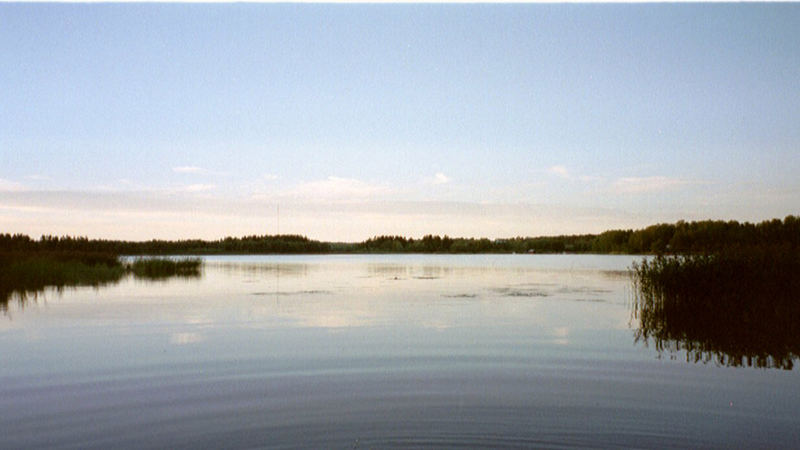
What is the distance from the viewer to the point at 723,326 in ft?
47.9

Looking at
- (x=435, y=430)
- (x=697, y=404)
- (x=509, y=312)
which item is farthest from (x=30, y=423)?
(x=509, y=312)

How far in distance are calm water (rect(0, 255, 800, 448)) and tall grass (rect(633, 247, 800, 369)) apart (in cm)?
104

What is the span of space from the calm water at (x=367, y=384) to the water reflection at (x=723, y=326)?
0.51 metres

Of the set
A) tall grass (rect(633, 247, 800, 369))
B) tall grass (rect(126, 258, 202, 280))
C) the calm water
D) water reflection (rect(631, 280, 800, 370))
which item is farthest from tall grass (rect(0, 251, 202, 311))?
tall grass (rect(633, 247, 800, 369))

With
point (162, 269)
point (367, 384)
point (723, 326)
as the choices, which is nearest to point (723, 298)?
point (723, 326)

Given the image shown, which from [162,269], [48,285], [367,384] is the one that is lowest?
[367,384]

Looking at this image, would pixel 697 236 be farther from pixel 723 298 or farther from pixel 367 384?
pixel 367 384

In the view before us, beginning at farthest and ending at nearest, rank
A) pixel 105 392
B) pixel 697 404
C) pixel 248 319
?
pixel 248 319
pixel 105 392
pixel 697 404

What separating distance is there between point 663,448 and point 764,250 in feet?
43.0

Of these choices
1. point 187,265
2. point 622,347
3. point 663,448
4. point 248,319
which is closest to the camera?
point 663,448

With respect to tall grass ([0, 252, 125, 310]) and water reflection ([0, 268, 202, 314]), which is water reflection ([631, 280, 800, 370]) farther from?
tall grass ([0, 252, 125, 310])

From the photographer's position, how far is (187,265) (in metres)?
36.7

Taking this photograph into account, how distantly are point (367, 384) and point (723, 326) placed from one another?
9.02 metres

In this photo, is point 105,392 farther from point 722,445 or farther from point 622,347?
point 622,347
